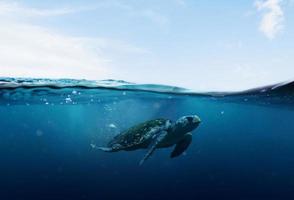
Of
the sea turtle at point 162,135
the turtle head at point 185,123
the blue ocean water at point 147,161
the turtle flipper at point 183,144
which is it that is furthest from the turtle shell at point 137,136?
the blue ocean water at point 147,161

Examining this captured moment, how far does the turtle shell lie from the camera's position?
13.6 m

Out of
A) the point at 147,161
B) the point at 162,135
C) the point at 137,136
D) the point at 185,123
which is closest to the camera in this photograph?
the point at 162,135

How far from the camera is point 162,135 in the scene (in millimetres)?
12969

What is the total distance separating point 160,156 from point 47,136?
40809 millimetres

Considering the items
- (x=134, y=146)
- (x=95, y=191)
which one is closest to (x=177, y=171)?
(x=95, y=191)

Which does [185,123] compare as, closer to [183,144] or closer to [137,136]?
[183,144]

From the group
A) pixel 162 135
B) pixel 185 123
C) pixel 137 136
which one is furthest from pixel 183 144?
pixel 137 136

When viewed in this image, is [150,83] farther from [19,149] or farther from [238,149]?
[19,149]

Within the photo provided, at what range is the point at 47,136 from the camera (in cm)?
10106

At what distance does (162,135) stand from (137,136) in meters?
1.31

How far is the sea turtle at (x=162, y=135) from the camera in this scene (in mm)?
13192

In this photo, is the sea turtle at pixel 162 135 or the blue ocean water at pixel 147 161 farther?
the blue ocean water at pixel 147 161

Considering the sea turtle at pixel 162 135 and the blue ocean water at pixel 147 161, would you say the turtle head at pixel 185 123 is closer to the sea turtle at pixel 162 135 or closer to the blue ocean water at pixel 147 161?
the sea turtle at pixel 162 135

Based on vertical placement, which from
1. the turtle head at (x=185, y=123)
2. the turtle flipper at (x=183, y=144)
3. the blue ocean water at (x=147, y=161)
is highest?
the turtle head at (x=185, y=123)
